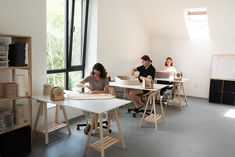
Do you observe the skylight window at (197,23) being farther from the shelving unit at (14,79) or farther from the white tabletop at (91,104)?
the shelving unit at (14,79)

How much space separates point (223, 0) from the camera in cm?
505

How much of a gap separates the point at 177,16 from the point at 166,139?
11.7 feet

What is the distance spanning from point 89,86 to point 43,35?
3.57 feet

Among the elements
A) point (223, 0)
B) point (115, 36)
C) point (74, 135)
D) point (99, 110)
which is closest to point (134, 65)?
point (115, 36)

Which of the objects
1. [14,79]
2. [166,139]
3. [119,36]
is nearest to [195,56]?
[119,36]

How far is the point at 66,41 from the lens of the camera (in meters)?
4.36

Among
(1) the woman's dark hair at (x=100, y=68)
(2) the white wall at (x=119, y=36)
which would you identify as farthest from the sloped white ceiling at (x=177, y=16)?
(1) the woman's dark hair at (x=100, y=68)

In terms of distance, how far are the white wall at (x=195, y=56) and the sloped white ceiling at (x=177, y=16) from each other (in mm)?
205

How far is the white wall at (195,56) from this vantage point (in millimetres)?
6332

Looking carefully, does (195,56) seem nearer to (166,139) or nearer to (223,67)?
(223,67)

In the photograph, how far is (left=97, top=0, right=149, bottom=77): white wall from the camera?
4.89 meters

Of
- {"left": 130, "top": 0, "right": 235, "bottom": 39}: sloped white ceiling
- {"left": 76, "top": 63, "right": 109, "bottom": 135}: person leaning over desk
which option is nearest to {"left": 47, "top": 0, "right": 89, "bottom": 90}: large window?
{"left": 76, "top": 63, "right": 109, "bottom": 135}: person leaning over desk

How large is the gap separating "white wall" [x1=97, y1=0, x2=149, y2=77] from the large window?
37cm

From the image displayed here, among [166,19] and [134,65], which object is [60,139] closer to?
[134,65]
